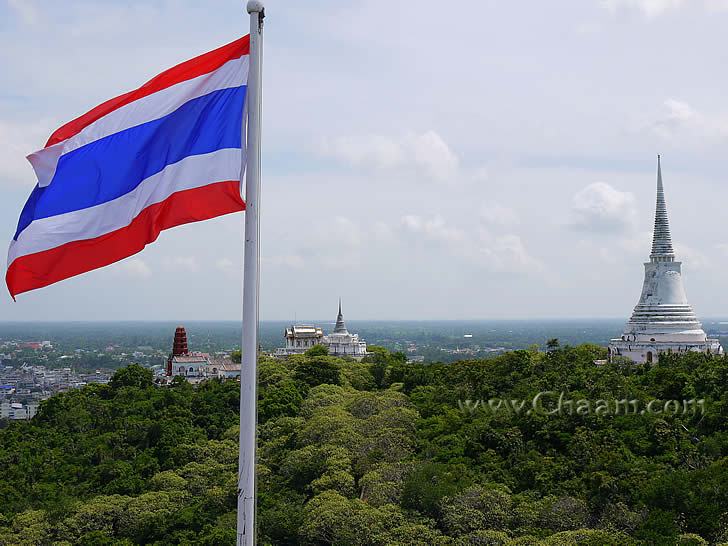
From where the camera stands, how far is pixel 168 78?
938 centimetres

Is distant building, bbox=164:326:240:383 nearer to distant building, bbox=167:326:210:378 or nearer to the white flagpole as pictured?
distant building, bbox=167:326:210:378

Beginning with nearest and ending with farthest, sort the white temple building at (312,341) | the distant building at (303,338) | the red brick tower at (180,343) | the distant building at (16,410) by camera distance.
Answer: the white temple building at (312,341), the red brick tower at (180,343), the distant building at (303,338), the distant building at (16,410)

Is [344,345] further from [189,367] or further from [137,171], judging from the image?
[137,171]

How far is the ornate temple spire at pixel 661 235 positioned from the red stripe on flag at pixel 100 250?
50.5 m

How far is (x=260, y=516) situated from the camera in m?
25.5

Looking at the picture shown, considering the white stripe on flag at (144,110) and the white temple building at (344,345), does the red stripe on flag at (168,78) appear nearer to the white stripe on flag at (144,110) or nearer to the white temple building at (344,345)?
the white stripe on flag at (144,110)

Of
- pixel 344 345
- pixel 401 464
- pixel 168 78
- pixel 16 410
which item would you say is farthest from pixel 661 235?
pixel 16 410

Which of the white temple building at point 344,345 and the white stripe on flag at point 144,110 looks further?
the white temple building at point 344,345

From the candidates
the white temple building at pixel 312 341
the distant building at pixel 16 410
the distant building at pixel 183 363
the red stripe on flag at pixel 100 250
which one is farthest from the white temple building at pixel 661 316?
the distant building at pixel 16 410

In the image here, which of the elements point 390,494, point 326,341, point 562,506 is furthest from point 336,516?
point 326,341

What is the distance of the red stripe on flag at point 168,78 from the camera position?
906 centimetres

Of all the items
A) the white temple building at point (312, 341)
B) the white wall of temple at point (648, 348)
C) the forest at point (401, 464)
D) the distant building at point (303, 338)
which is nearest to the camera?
the forest at point (401, 464)

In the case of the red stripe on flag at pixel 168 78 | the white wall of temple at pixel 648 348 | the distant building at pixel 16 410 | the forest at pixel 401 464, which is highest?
the red stripe on flag at pixel 168 78

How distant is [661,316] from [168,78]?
4928 centimetres
